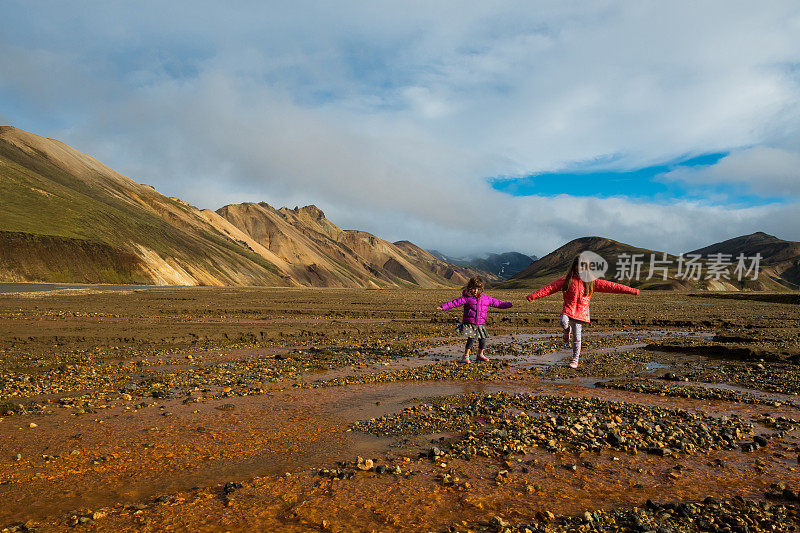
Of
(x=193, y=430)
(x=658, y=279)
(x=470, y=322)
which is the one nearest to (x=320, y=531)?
(x=193, y=430)

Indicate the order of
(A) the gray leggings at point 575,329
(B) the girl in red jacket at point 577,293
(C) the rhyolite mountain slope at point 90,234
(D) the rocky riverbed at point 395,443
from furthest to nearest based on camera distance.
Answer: (C) the rhyolite mountain slope at point 90,234 → (B) the girl in red jacket at point 577,293 → (A) the gray leggings at point 575,329 → (D) the rocky riverbed at point 395,443

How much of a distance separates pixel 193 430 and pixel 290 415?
1.84 meters

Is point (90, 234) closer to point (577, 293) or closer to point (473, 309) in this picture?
point (473, 309)

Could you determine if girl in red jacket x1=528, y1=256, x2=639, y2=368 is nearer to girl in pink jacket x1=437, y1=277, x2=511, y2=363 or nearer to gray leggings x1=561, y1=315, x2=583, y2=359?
gray leggings x1=561, y1=315, x2=583, y2=359

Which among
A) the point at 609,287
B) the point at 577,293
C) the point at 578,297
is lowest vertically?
the point at 578,297

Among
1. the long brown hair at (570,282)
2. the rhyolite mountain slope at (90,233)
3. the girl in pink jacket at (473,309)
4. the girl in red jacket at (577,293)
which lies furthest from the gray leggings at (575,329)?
the rhyolite mountain slope at (90,233)

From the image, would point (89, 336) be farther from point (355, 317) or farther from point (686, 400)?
point (686, 400)

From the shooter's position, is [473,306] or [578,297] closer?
[578,297]

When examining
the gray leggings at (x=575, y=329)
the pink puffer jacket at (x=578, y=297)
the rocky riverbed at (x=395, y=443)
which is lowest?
the rocky riverbed at (x=395, y=443)

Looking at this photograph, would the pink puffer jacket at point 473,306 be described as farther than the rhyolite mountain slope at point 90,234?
No

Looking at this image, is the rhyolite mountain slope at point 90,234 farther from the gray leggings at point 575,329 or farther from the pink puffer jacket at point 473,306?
the gray leggings at point 575,329

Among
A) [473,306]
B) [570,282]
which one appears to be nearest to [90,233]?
[473,306]

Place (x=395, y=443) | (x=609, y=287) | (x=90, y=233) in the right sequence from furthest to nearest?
(x=90, y=233)
(x=609, y=287)
(x=395, y=443)

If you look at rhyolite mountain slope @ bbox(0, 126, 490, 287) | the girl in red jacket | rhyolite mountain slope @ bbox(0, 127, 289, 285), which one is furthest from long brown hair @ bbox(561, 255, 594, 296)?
rhyolite mountain slope @ bbox(0, 127, 289, 285)
